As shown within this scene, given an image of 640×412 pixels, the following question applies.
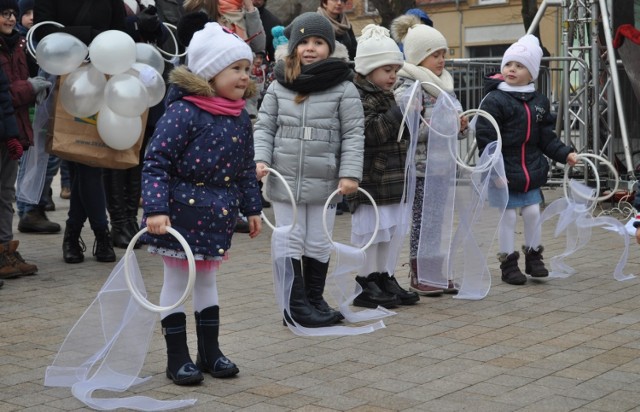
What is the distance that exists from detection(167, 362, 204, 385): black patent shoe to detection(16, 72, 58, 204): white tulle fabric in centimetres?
353

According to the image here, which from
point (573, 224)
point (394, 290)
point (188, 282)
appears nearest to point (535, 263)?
point (573, 224)

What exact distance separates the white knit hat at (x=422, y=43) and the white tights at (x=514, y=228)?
1332mm

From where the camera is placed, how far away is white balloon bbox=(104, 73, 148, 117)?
8031 mm

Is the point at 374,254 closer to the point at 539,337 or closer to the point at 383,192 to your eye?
the point at 383,192

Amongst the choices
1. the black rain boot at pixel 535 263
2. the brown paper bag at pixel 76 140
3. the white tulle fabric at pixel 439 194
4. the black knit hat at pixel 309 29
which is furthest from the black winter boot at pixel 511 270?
the brown paper bag at pixel 76 140

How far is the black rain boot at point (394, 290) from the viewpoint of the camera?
736 centimetres

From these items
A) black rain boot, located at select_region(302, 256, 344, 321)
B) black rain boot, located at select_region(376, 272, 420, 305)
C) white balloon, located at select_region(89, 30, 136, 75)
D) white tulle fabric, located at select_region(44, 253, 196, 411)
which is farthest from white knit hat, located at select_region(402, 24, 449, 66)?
white tulle fabric, located at select_region(44, 253, 196, 411)

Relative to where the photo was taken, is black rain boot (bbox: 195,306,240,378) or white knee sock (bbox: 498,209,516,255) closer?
black rain boot (bbox: 195,306,240,378)

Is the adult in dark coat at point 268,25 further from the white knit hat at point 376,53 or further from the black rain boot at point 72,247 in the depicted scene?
the white knit hat at point 376,53

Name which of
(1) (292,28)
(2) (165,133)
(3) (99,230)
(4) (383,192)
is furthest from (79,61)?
(2) (165,133)

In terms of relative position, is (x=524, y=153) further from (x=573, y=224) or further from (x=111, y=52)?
(x=111, y=52)

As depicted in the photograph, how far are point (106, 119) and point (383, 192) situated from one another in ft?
7.30

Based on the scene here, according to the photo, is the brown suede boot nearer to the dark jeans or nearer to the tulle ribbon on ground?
the dark jeans

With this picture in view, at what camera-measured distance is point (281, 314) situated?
6.97 meters
